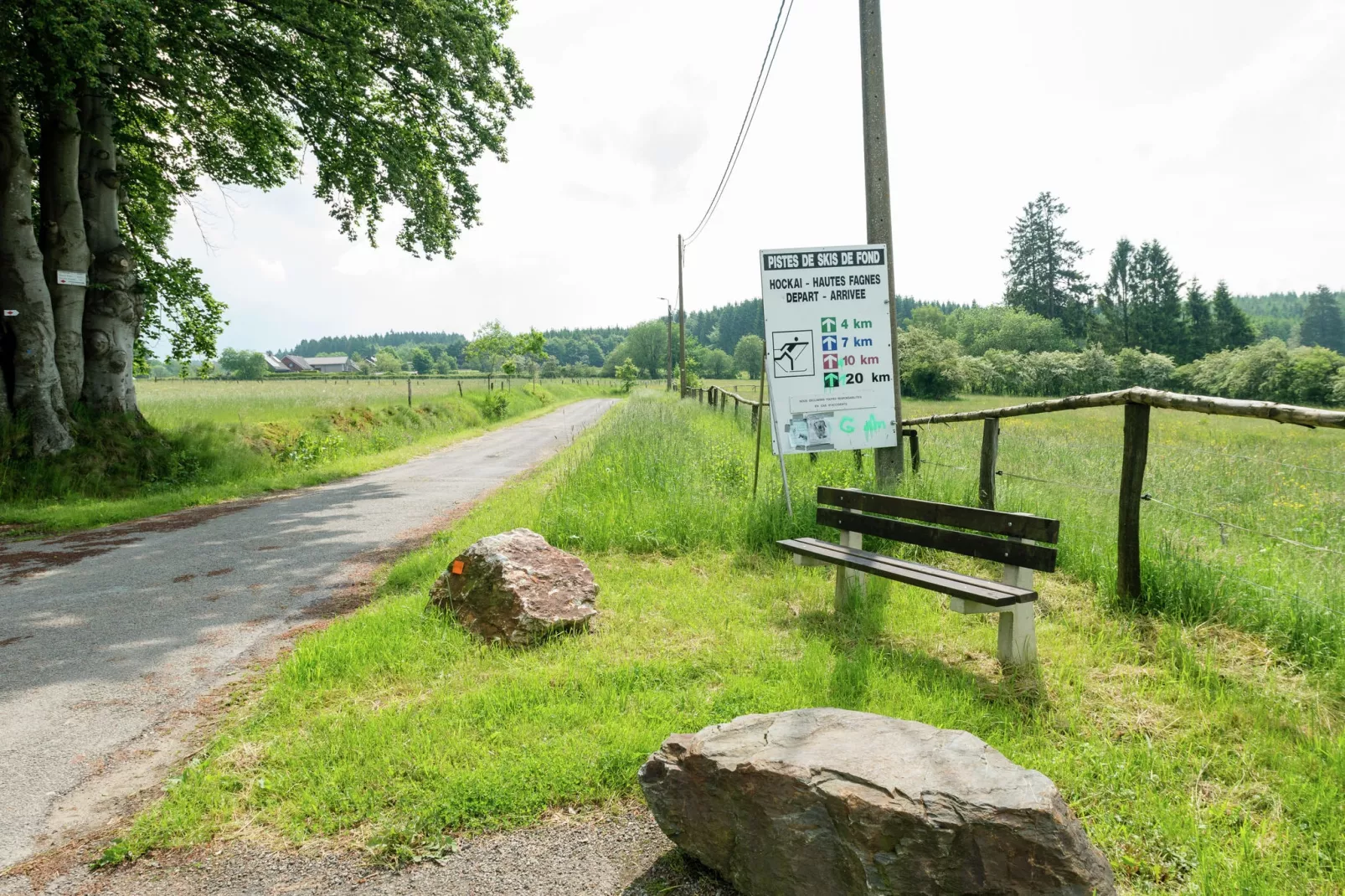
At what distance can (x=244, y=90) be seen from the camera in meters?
13.3

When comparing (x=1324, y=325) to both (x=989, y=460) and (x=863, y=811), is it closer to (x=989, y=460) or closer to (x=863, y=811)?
(x=989, y=460)

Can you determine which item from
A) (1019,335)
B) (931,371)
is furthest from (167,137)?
(1019,335)

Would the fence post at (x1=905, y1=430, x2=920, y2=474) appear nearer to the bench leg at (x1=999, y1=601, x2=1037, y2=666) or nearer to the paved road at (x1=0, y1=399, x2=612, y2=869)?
the bench leg at (x1=999, y1=601, x2=1037, y2=666)

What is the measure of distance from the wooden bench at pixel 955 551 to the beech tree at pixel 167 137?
10584 mm

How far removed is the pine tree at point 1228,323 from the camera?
235 feet

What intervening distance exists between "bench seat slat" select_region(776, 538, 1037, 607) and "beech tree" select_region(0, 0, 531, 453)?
1057cm

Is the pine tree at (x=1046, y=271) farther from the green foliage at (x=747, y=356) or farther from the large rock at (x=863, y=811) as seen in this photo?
the large rock at (x=863, y=811)

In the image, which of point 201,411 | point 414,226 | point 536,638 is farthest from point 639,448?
point 201,411

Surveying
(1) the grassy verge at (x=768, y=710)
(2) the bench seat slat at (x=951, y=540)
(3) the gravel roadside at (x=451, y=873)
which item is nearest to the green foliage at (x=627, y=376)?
(2) the bench seat slat at (x=951, y=540)

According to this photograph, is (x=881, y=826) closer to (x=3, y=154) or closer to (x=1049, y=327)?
(x=3, y=154)

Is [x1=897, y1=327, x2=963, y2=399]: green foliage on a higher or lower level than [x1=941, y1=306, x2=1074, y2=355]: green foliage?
lower

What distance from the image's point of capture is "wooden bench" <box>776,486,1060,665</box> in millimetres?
3814

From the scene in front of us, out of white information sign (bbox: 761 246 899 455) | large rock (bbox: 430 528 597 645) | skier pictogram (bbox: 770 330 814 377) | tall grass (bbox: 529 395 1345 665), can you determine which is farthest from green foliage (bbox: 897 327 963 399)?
large rock (bbox: 430 528 597 645)

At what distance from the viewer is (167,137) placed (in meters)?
14.7
